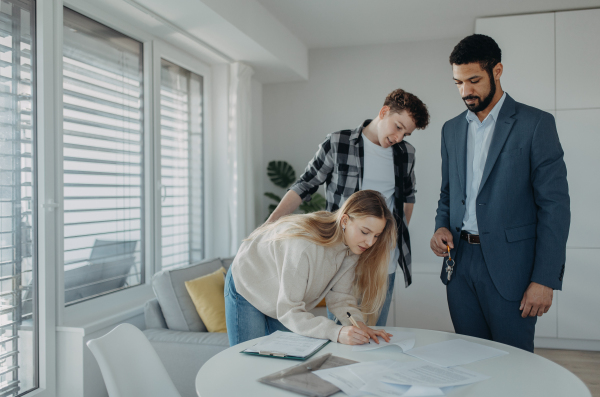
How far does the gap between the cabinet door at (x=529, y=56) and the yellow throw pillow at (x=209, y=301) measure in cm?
281

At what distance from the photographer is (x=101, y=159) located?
2.76m

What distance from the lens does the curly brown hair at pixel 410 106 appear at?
6.15 ft

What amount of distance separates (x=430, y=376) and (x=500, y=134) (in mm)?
910

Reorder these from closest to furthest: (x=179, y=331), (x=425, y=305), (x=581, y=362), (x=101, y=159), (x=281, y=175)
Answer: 1. (x=179, y=331)
2. (x=101, y=159)
3. (x=581, y=362)
4. (x=425, y=305)
5. (x=281, y=175)

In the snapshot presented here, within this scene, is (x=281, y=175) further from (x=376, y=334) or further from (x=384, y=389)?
(x=384, y=389)

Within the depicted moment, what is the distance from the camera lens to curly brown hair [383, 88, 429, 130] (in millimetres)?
1873

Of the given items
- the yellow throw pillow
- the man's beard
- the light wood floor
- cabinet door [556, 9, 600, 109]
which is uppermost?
cabinet door [556, 9, 600, 109]

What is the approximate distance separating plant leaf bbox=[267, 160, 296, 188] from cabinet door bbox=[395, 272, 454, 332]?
158 cm

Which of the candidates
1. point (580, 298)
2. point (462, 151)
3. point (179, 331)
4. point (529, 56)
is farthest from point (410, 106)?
point (580, 298)

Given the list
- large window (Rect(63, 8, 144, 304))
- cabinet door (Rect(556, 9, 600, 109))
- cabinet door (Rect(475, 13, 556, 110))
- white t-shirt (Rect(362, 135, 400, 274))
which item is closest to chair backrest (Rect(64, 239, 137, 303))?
large window (Rect(63, 8, 144, 304))

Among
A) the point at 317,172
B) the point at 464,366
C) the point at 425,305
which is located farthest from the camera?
the point at 425,305

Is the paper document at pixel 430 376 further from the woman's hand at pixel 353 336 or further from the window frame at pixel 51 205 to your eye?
the window frame at pixel 51 205

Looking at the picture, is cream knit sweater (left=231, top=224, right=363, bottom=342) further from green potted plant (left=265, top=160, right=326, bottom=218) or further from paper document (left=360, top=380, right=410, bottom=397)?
green potted plant (left=265, top=160, right=326, bottom=218)

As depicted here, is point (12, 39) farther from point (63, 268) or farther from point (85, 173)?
point (63, 268)
